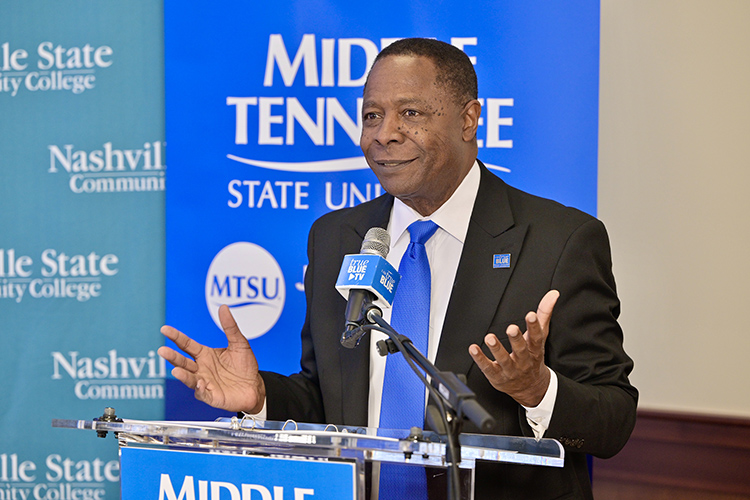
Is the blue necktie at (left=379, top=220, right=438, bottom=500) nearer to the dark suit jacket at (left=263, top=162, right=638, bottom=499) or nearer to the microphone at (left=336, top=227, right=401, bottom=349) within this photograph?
the dark suit jacket at (left=263, top=162, right=638, bottom=499)

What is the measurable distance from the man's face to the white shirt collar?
7cm

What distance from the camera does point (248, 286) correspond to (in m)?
3.19

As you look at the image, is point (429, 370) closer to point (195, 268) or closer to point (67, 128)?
point (195, 268)

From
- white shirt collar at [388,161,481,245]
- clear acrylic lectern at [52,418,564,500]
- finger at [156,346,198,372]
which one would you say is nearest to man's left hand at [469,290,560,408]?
clear acrylic lectern at [52,418,564,500]

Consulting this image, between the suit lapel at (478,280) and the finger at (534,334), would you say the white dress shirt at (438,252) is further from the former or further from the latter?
the finger at (534,334)

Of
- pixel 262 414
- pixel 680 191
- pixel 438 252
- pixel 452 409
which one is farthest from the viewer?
pixel 680 191

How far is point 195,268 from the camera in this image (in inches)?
127

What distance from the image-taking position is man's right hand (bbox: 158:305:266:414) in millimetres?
1752

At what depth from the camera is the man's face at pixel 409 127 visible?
203 cm

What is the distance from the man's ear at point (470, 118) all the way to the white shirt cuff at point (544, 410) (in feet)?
2.64

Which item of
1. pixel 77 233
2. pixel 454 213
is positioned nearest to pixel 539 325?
pixel 454 213

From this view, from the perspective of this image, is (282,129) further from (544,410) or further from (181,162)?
(544,410)

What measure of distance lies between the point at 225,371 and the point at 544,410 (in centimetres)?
80

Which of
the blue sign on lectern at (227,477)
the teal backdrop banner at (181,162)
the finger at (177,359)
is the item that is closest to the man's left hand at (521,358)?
the blue sign on lectern at (227,477)
